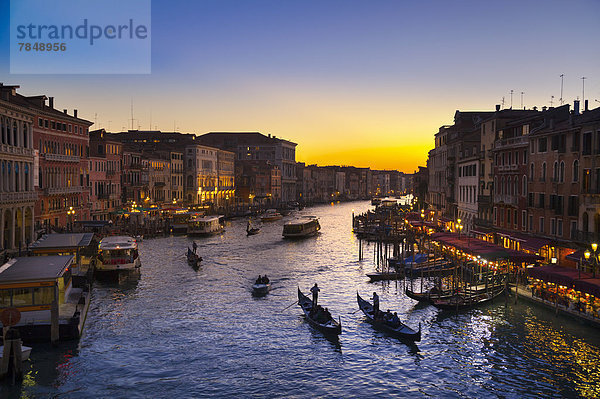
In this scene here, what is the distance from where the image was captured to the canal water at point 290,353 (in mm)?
17266

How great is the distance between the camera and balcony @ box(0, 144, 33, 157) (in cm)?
3183

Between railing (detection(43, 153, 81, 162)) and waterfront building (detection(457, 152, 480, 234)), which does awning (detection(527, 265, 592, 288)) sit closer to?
waterfront building (detection(457, 152, 480, 234))

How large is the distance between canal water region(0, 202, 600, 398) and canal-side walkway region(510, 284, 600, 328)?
1.17 feet

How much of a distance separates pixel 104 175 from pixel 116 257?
98.5 ft

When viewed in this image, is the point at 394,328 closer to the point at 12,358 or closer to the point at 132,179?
the point at 12,358

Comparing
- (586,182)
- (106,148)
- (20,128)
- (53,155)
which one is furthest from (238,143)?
(586,182)

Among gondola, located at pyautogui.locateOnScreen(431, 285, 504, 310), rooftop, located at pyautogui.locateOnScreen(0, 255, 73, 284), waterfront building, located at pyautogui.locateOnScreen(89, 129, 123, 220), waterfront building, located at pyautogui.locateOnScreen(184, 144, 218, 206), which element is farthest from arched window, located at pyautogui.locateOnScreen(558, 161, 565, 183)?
waterfront building, located at pyautogui.locateOnScreen(184, 144, 218, 206)

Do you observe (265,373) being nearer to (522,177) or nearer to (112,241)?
(112,241)

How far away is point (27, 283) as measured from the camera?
19.6 m

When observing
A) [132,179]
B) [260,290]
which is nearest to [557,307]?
[260,290]

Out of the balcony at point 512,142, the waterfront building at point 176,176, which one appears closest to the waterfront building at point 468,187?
the balcony at point 512,142

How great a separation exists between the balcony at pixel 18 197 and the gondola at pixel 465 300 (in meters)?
24.8

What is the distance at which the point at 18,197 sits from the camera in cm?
3362

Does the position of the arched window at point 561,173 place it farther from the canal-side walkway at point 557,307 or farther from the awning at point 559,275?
the awning at point 559,275
